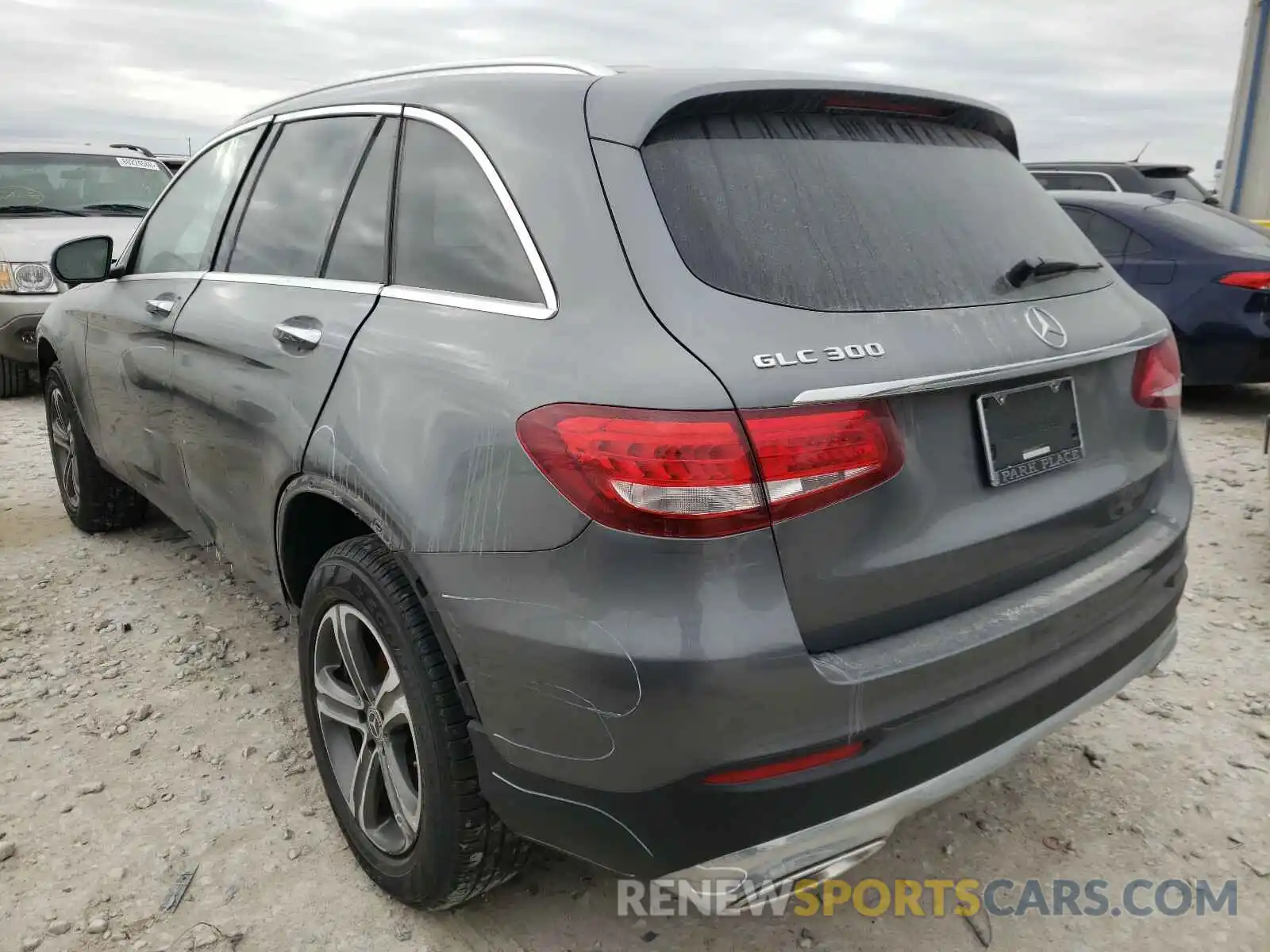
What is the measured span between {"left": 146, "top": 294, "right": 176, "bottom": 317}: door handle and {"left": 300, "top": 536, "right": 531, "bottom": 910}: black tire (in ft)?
4.60

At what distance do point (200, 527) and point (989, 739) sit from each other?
8.02 feet

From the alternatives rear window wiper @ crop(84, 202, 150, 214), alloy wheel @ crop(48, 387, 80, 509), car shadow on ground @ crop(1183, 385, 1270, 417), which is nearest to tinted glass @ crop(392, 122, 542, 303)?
alloy wheel @ crop(48, 387, 80, 509)

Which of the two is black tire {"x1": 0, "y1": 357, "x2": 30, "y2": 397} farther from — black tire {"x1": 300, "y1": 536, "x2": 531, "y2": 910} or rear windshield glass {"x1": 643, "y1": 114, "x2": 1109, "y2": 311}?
rear windshield glass {"x1": 643, "y1": 114, "x2": 1109, "y2": 311}

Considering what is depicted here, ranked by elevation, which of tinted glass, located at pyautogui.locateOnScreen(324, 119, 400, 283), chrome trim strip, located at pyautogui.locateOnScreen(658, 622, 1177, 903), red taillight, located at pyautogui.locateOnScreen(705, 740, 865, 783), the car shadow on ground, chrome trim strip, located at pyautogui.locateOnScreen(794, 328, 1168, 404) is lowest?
the car shadow on ground

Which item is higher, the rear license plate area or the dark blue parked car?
the rear license plate area

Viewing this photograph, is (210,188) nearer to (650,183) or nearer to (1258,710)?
(650,183)

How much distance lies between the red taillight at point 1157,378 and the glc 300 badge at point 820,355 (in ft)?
2.71

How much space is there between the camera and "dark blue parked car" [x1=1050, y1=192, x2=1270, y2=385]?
628 cm

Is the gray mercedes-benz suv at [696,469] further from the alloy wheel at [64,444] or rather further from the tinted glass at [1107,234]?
the tinted glass at [1107,234]

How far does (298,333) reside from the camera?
237 centimetres

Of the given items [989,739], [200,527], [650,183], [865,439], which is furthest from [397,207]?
[989,739]

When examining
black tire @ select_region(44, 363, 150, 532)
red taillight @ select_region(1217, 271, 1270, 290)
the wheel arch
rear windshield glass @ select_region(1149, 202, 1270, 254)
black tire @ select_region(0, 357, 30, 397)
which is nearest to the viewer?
the wheel arch

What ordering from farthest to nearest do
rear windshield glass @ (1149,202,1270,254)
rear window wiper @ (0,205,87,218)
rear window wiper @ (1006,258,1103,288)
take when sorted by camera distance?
1. rear window wiper @ (0,205,87,218)
2. rear windshield glass @ (1149,202,1270,254)
3. rear window wiper @ (1006,258,1103,288)

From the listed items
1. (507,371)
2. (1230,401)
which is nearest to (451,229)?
(507,371)
